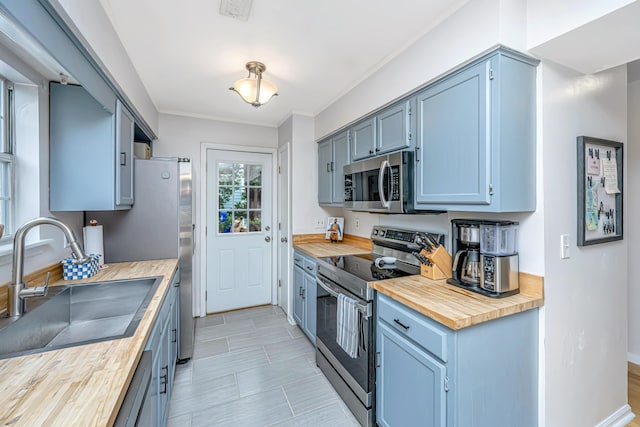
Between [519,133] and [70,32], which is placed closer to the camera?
[70,32]

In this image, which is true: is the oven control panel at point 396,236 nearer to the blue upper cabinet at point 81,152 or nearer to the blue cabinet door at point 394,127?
the blue cabinet door at point 394,127

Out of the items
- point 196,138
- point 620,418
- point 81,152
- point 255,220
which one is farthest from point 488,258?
point 196,138

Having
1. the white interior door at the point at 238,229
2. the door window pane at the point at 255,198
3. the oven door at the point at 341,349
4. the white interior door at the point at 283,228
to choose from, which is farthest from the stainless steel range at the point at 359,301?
the door window pane at the point at 255,198

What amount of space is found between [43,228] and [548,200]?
110 inches

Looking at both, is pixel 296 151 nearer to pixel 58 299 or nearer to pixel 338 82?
pixel 338 82

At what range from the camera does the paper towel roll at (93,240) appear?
197 centimetres

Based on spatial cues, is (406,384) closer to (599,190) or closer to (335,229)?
(599,190)

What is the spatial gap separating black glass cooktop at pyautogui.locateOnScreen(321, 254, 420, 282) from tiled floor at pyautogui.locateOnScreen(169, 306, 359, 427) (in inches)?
36.2

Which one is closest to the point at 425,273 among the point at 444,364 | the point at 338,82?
the point at 444,364

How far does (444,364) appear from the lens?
1247 millimetres

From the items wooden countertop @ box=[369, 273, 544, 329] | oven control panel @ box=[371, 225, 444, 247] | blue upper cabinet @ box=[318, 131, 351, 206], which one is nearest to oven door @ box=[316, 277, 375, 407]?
wooden countertop @ box=[369, 273, 544, 329]

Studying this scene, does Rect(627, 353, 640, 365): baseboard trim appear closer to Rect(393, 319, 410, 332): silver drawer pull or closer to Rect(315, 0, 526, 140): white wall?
Rect(393, 319, 410, 332): silver drawer pull

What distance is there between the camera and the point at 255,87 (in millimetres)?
2121

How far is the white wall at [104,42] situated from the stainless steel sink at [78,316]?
123cm
